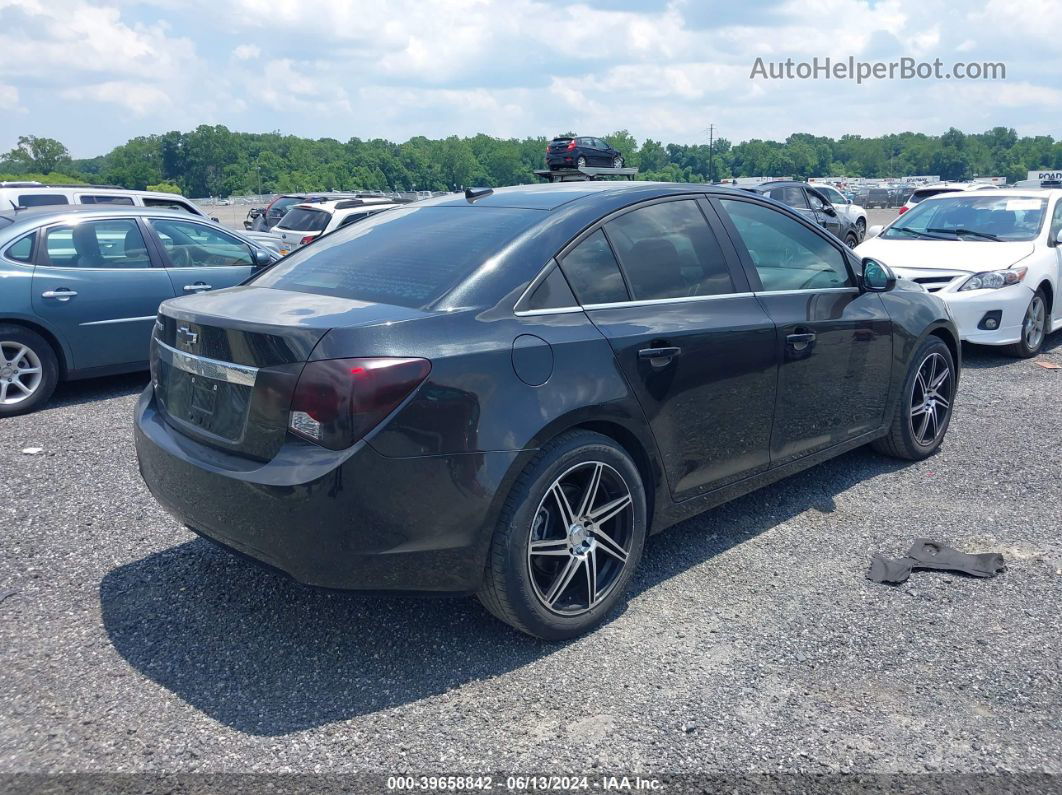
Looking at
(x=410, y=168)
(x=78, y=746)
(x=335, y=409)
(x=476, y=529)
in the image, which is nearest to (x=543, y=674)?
(x=476, y=529)

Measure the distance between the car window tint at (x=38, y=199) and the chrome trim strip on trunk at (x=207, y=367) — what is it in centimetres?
1164

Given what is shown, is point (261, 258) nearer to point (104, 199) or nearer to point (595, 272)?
point (595, 272)

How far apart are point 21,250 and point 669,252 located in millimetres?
5624

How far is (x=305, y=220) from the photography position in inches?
652

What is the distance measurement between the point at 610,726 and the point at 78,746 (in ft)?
5.57

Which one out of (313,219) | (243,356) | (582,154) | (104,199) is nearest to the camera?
(243,356)

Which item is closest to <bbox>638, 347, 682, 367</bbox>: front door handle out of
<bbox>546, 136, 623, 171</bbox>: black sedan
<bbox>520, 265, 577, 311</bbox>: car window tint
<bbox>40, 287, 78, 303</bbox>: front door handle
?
<bbox>520, 265, 577, 311</bbox>: car window tint

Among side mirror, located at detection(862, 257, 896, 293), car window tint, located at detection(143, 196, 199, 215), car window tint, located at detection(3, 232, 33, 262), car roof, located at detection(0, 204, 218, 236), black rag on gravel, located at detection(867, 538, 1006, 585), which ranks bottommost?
black rag on gravel, located at detection(867, 538, 1006, 585)

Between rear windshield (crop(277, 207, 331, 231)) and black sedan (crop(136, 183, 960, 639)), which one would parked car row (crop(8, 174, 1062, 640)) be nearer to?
black sedan (crop(136, 183, 960, 639))

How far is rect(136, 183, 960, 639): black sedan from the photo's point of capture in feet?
9.81

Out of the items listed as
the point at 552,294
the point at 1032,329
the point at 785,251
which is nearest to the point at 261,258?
the point at 785,251

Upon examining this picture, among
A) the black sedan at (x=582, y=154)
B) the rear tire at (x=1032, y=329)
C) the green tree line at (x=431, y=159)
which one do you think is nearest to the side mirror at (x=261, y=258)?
the rear tire at (x=1032, y=329)

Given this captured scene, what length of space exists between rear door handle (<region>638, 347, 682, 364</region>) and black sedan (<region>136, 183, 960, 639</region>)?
0.01m

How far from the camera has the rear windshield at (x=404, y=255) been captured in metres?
3.46
